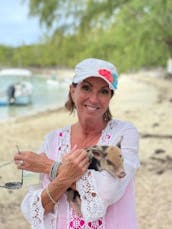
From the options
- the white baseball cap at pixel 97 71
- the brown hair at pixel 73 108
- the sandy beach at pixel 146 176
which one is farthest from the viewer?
the sandy beach at pixel 146 176

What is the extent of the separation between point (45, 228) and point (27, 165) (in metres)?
0.25

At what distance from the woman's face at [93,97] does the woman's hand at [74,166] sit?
20 cm

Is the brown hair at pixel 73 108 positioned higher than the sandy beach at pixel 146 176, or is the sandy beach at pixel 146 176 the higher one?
the brown hair at pixel 73 108

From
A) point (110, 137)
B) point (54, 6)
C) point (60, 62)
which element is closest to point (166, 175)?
point (54, 6)

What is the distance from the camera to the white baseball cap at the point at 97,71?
1834 millimetres

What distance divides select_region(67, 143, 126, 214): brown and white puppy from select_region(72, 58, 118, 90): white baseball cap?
0.25m

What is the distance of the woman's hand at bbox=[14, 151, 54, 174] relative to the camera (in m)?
1.82

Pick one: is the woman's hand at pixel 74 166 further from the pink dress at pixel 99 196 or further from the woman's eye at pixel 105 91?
the woman's eye at pixel 105 91

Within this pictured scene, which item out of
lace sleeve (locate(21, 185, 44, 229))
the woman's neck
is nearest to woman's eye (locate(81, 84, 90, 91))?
the woman's neck

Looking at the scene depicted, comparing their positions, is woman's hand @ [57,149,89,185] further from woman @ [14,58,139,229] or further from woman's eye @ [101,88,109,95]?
woman's eye @ [101,88,109,95]

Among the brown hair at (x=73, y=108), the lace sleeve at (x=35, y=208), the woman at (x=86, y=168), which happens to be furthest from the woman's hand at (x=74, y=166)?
the brown hair at (x=73, y=108)

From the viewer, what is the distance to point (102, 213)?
5.69 ft

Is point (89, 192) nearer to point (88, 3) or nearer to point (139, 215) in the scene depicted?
point (139, 215)

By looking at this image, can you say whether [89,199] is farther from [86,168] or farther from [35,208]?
[35,208]
